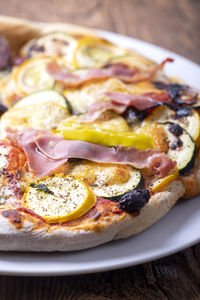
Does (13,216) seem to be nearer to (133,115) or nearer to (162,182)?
(162,182)

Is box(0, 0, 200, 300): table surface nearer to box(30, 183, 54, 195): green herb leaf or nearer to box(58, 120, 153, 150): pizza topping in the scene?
box(30, 183, 54, 195): green herb leaf

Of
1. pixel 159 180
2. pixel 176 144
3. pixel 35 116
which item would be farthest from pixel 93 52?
pixel 159 180

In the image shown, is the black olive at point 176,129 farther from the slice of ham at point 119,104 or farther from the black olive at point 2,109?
the black olive at point 2,109

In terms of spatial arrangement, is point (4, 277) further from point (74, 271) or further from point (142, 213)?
→ point (142, 213)

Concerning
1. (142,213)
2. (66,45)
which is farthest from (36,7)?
(142,213)

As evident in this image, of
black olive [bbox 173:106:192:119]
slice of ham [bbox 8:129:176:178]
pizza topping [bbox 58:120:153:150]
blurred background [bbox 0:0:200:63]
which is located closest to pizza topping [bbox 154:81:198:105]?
black olive [bbox 173:106:192:119]

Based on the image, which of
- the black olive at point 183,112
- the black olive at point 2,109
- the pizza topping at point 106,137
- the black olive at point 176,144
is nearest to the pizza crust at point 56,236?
the pizza topping at point 106,137
